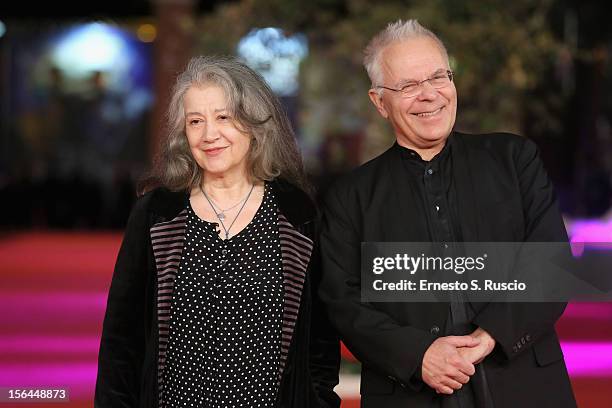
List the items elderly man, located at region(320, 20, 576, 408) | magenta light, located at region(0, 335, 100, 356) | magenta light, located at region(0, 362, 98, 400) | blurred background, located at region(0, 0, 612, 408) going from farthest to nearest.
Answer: blurred background, located at region(0, 0, 612, 408) < magenta light, located at region(0, 335, 100, 356) < magenta light, located at region(0, 362, 98, 400) < elderly man, located at region(320, 20, 576, 408)

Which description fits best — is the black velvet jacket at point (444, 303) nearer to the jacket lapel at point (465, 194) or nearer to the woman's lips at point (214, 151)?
the jacket lapel at point (465, 194)

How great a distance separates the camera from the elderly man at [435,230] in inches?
109

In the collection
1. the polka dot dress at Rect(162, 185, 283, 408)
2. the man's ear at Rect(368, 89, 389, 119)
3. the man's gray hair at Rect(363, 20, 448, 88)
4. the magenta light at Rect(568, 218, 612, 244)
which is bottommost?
the polka dot dress at Rect(162, 185, 283, 408)

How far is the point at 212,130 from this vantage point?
2914 millimetres

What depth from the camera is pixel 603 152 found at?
14.1 meters

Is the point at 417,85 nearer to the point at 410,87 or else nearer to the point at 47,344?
the point at 410,87

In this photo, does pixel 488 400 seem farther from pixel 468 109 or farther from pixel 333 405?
pixel 468 109

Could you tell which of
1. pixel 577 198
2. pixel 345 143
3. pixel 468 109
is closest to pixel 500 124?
pixel 468 109

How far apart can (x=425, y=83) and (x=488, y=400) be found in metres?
0.92

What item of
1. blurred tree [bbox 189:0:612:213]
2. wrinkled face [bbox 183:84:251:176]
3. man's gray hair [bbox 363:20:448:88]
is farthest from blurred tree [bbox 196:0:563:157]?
wrinkled face [bbox 183:84:251:176]

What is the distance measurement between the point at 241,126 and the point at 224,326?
23.2 inches

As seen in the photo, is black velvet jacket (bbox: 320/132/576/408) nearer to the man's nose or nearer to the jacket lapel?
the jacket lapel

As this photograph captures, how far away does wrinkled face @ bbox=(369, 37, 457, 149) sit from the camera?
2.92 meters

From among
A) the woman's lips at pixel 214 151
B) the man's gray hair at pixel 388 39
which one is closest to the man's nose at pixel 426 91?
Result: the man's gray hair at pixel 388 39
